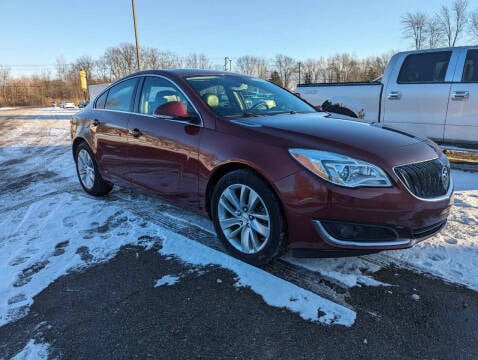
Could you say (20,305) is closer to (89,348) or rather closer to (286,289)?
(89,348)

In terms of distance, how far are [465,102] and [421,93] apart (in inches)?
26.6

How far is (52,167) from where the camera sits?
7.39 meters

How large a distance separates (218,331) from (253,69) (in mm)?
85937

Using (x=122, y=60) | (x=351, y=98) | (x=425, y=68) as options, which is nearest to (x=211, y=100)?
(x=351, y=98)

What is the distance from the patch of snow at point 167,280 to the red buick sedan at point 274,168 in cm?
56

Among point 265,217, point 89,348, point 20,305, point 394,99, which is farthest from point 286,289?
point 394,99

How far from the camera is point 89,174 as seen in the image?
5.26m

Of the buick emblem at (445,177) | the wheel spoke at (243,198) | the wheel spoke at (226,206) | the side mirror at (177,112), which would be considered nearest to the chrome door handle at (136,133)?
the side mirror at (177,112)

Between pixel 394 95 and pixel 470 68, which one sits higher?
pixel 470 68

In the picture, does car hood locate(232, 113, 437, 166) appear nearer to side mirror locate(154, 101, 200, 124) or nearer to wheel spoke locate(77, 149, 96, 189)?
side mirror locate(154, 101, 200, 124)

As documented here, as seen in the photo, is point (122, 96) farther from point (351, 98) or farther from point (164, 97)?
point (351, 98)

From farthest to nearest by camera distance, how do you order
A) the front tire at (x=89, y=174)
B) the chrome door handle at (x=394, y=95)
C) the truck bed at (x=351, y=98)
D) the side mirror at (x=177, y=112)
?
the truck bed at (x=351, y=98) < the chrome door handle at (x=394, y=95) < the front tire at (x=89, y=174) < the side mirror at (x=177, y=112)

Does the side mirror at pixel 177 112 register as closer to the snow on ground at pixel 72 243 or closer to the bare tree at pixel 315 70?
the snow on ground at pixel 72 243

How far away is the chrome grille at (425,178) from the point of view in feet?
8.79
